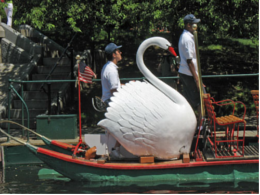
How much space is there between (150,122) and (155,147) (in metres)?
0.42

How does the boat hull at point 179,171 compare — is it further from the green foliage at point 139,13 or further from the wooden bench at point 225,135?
the green foliage at point 139,13

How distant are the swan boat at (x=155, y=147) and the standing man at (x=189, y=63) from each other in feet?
2.57

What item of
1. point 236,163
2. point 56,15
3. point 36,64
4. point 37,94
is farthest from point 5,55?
point 236,163

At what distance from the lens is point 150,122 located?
764 centimetres

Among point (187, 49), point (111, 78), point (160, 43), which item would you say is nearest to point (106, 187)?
point (111, 78)

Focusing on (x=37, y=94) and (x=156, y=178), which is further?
(x=37, y=94)

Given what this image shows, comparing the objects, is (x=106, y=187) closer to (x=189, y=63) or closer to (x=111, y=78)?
(x=111, y=78)

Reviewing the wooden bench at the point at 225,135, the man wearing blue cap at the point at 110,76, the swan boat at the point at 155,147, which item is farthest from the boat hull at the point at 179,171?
the man wearing blue cap at the point at 110,76

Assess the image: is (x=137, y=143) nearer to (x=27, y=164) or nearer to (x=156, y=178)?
(x=156, y=178)

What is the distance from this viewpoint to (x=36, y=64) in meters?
14.9

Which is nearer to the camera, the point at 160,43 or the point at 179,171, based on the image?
the point at 179,171

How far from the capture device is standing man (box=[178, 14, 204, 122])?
8.41 meters

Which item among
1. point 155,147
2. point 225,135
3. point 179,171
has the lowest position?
point 179,171

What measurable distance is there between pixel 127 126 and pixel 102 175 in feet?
3.02
